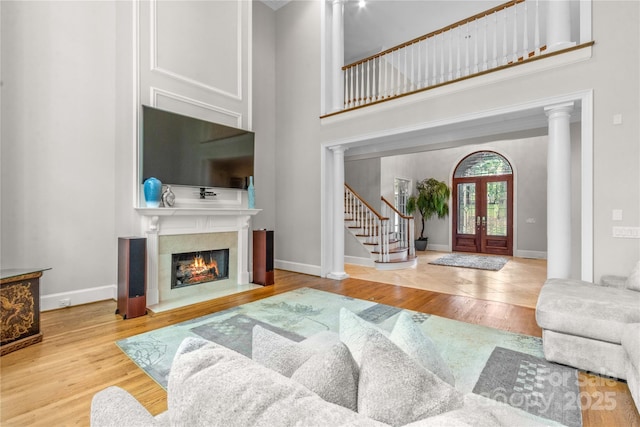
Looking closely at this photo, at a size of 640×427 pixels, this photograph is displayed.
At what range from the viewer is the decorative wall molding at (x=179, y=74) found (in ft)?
12.2

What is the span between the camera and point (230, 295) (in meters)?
4.07

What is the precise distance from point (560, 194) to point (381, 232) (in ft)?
10.9

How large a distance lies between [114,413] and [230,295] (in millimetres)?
3388

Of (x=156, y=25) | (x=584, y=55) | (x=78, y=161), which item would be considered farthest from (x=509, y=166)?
(x=78, y=161)

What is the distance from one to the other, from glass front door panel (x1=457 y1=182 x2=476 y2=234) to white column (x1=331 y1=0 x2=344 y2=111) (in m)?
5.74

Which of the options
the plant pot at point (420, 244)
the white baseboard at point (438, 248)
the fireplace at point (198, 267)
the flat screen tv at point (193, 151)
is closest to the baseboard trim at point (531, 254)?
the white baseboard at point (438, 248)

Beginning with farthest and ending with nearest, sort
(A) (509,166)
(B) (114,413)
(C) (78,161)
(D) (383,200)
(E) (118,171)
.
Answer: (A) (509,166)
(D) (383,200)
(E) (118,171)
(C) (78,161)
(B) (114,413)

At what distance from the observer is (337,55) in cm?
530

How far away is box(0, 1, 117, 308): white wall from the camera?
3.18 m

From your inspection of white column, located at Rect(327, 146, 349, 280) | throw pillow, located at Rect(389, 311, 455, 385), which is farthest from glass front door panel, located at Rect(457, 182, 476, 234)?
throw pillow, located at Rect(389, 311, 455, 385)

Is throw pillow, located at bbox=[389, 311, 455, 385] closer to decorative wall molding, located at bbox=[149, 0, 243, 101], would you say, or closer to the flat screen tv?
the flat screen tv

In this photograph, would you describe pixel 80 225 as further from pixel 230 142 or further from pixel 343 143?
pixel 343 143

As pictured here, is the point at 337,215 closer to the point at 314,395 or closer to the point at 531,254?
the point at 314,395

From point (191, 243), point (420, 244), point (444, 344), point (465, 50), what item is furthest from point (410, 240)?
point (191, 243)
